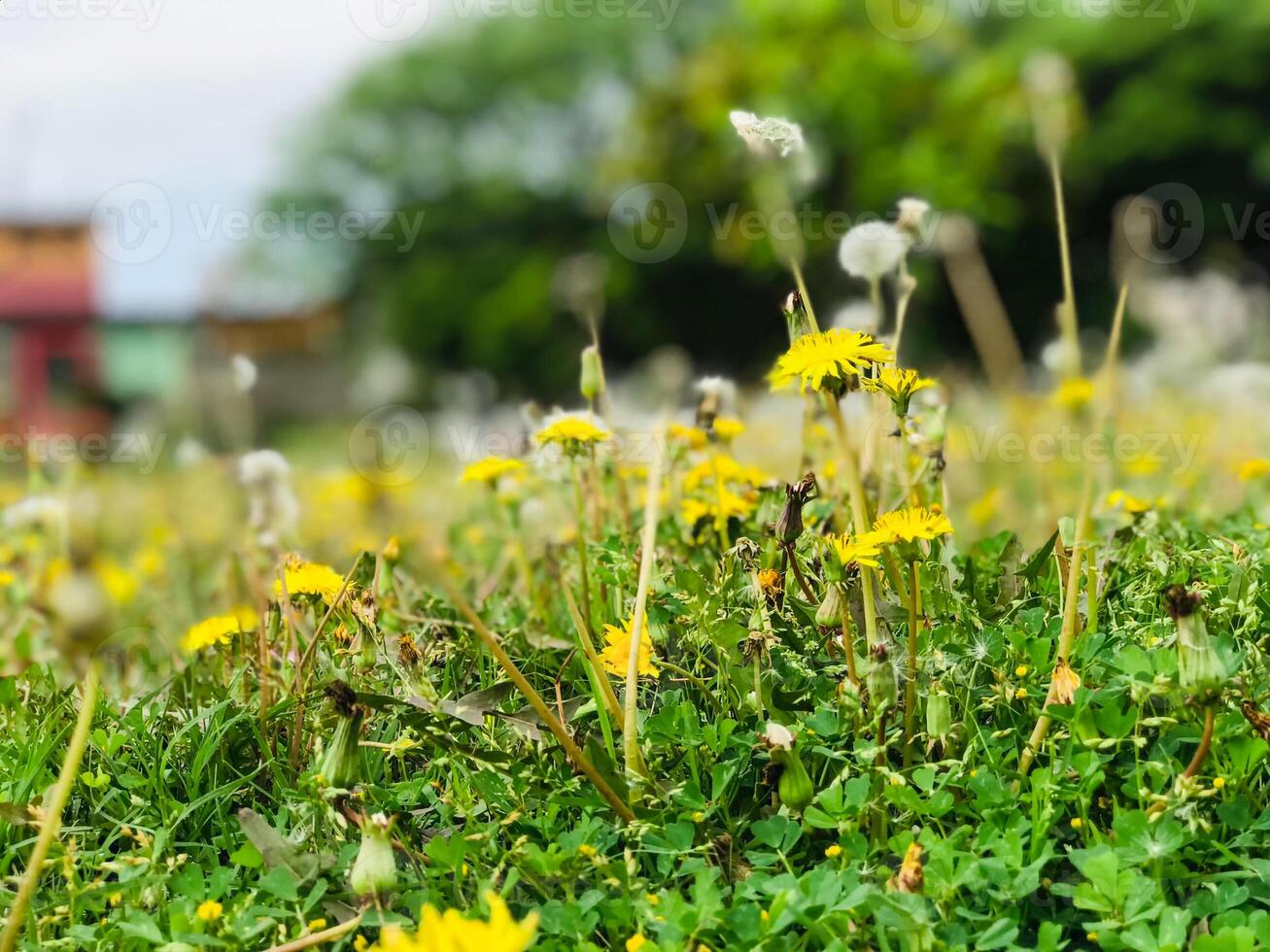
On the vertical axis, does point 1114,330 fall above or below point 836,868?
above

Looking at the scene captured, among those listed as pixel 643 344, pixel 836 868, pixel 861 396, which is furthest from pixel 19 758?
pixel 643 344

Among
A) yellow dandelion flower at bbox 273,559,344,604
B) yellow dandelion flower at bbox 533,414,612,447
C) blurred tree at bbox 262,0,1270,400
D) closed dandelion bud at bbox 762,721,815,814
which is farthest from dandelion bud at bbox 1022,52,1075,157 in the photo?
blurred tree at bbox 262,0,1270,400

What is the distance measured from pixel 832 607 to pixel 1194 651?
1.17ft

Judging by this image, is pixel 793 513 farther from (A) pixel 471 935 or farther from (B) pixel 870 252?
(A) pixel 471 935

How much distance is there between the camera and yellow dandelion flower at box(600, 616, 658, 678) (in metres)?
1.22

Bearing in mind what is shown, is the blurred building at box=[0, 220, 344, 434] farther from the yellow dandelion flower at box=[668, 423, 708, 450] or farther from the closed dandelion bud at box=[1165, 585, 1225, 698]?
the closed dandelion bud at box=[1165, 585, 1225, 698]

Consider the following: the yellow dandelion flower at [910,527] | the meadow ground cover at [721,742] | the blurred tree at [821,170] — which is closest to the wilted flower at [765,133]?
the meadow ground cover at [721,742]

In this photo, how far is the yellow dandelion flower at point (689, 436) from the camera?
5.52ft

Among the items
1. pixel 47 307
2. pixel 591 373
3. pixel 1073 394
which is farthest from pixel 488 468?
pixel 47 307

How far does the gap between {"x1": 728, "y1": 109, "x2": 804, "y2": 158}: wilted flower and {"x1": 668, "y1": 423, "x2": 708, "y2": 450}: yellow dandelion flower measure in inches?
18.7

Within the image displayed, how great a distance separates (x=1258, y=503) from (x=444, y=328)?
56.4ft

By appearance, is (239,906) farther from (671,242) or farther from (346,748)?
(671,242)

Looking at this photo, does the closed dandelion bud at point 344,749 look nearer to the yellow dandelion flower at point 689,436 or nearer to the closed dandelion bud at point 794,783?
the closed dandelion bud at point 794,783

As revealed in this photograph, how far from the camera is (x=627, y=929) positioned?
103 centimetres
